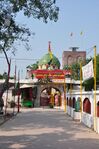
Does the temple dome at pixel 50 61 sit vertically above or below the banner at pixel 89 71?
above

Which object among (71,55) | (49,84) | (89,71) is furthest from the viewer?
(71,55)

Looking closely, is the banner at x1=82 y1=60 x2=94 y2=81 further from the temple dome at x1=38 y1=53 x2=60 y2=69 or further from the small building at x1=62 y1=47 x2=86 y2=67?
the small building at x1=62 y1=47 x2=86 y2=67

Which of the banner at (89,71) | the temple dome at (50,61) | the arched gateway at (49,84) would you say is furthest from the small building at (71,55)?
the banner at (89,71)

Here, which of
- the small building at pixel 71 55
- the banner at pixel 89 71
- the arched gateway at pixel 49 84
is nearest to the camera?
the banner at pixel 89 71

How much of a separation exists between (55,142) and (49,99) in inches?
1639

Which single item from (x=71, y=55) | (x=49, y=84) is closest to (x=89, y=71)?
(x=49, y=84)

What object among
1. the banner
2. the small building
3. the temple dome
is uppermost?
the small building

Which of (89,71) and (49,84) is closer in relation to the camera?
(89,71)

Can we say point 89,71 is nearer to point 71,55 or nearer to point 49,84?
point 49,84

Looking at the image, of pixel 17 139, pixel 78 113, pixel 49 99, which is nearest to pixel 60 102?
pixel 49 99

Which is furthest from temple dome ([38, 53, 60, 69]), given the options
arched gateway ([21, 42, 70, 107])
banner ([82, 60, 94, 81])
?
banner ([82, 60, 94, 81])

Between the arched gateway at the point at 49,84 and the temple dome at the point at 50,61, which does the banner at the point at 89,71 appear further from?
the temple dome at the point at 50,61

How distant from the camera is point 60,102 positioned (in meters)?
56.3

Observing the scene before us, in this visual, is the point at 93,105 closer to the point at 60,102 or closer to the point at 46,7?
the point at 46,7
